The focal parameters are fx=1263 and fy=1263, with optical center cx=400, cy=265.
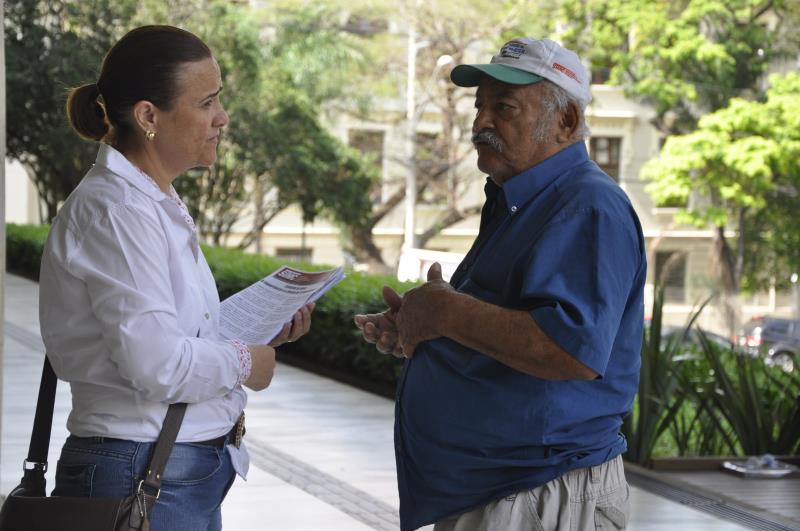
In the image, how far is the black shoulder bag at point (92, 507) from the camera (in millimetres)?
2248

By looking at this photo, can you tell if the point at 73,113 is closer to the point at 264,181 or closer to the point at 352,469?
the point at 352,469

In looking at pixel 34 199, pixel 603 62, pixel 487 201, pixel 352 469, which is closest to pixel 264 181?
pixel 603 62

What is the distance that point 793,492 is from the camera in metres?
6.84

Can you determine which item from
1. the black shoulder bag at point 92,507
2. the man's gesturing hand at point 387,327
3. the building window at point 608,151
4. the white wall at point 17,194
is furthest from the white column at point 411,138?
the black shoulder bag at point 92,507

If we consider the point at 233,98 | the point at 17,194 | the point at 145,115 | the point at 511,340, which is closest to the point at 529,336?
the point at 511,340

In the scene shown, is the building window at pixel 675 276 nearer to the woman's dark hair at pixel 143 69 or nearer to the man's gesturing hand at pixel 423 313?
Result: the man's gesturing hand at pixel 423 313

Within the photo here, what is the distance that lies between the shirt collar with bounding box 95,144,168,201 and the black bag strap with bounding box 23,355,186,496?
1.25 ft

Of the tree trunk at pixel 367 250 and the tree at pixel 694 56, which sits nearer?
the tree at pixel 694 56

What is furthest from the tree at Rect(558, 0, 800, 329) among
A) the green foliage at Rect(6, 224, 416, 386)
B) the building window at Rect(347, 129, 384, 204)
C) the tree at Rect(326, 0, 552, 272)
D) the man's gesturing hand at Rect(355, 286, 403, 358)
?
the man's gesturing hand at Rect(355, 286, 403, 358)

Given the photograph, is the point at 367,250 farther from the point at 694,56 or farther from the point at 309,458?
the point at 309,458

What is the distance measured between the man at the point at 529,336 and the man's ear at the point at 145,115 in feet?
2.05

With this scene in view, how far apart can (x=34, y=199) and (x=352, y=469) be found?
34462 millimetres

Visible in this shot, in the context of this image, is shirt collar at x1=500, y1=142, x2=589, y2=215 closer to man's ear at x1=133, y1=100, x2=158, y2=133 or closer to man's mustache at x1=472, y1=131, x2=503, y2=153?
man's mustache at x1=472, y1=131, x2=503, y2=153

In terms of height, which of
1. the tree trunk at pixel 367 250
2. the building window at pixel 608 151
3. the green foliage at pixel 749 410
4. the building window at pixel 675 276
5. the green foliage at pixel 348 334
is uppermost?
the green foliage at pixel 749 410
